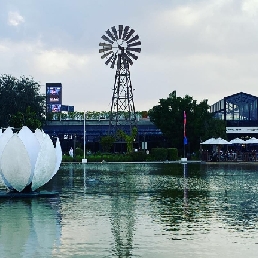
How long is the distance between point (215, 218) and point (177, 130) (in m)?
64.4

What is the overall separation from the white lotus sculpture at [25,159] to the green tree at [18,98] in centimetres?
6215

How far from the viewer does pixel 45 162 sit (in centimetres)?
2411

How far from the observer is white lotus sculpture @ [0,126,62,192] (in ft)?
76.8

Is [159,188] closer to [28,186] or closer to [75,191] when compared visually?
[75,191]

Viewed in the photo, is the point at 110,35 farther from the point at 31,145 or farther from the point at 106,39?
the point at 31,145

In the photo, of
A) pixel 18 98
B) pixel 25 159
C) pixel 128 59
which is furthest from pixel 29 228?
pixel 18 98

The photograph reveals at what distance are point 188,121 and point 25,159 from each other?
5893 centimetres

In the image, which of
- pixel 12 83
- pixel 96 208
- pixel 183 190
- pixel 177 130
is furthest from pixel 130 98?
pixel 96 208

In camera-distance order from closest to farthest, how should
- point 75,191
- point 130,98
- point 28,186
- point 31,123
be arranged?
point 28,186 → point 75,191 → point 31,123 → point 130,98

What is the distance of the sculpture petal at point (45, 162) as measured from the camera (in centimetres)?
2381

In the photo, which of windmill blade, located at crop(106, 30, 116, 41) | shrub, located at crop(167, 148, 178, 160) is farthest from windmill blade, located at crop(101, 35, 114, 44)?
shrub, located at crop(167, 148, 178, 160)

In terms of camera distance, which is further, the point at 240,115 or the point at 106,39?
the point at 240,115

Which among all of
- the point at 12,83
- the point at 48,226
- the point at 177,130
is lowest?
the point at 48,226

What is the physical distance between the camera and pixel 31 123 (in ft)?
231
